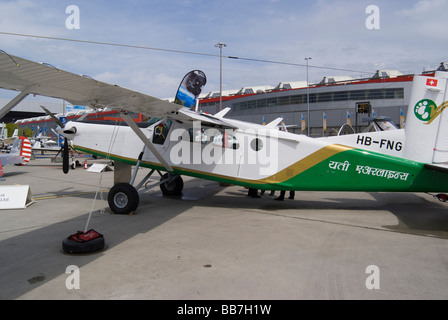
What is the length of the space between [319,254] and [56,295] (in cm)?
396

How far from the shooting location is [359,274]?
4.39m

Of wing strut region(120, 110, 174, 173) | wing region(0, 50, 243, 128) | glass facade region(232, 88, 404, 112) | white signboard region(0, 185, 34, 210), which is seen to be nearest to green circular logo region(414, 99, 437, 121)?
wing region(0, 50, 243, 128)

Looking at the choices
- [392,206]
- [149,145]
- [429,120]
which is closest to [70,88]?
[149,145]

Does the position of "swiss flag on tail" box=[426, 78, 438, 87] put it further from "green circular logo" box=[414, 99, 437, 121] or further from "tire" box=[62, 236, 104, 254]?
"tire" box=[62, 236, 104, 254]

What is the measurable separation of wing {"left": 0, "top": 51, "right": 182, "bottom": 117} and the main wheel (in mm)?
2042

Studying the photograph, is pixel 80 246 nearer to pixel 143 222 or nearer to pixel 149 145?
pixel 143 222

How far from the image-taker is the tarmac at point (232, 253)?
389 centimetres

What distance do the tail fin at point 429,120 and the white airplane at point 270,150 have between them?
0.07ft

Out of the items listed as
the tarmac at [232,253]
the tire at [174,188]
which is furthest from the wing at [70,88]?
the tire at [174,188]

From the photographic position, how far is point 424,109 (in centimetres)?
757

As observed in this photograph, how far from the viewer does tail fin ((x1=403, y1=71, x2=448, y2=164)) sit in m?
7.48

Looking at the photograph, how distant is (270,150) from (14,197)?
7328mm

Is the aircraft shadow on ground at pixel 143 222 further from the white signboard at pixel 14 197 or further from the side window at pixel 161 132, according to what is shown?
the white signboard at pixel 14 197
